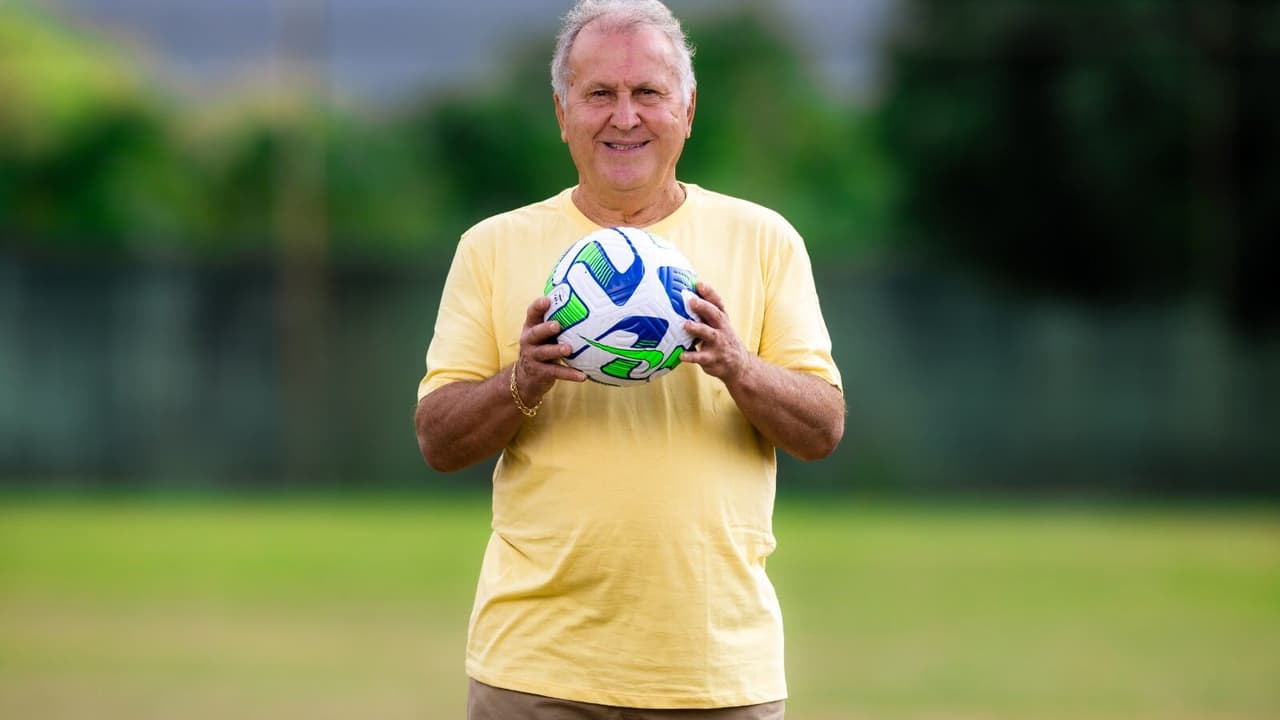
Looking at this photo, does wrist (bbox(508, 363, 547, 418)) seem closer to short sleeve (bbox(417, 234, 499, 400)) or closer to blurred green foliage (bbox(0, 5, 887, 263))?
short sleeve (bbox(417, 234, 499, 400))

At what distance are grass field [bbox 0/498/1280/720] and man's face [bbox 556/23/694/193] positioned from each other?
234 inches

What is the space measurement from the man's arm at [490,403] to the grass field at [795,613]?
569 cm

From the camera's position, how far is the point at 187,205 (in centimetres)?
3666

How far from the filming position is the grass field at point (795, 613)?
10.2 metres

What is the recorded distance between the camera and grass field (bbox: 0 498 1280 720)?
1019cm

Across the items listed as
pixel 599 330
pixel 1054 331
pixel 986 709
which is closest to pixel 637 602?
pixel 599 330

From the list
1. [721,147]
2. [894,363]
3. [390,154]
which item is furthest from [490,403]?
[390,154]

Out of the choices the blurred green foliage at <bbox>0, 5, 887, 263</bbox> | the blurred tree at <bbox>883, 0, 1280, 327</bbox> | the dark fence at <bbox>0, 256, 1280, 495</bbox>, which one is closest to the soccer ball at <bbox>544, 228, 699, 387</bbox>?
the dark fence at <bbox>0, 256, 1280, 495</bbox>

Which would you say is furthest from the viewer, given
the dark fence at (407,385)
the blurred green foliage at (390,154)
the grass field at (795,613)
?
the blurred green foliage at (390,154)

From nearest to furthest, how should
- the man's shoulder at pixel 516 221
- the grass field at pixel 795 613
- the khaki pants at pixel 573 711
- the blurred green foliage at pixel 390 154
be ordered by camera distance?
the khaki pants at pixel 573 711
the man's shoulder at pixel 516 221
the grass field at pixel 795 613
the blurred green foliage at pixel 390 154

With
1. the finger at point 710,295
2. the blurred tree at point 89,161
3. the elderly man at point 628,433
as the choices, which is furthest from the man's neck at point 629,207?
the blurred tree at point 89,161

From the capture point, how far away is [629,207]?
3.94 m

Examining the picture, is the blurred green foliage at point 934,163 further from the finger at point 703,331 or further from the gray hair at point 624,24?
the finger at point 703,331

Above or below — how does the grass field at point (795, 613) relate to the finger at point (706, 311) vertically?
below
